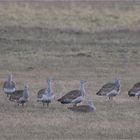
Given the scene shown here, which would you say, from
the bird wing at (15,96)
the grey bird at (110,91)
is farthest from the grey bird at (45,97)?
the grey bird at (110,91)

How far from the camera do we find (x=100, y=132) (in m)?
15.0

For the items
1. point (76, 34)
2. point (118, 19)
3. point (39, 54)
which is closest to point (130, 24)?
point (118, 19)

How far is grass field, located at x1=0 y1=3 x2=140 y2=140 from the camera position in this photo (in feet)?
50.8

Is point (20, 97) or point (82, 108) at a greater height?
point (20, 97)

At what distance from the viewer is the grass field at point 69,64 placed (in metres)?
15.5

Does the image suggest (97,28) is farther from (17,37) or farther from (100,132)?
(100,132)

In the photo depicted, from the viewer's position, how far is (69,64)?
27891 millimetres

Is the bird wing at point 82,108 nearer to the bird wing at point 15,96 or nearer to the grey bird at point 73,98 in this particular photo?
the grey bird at point 73,98

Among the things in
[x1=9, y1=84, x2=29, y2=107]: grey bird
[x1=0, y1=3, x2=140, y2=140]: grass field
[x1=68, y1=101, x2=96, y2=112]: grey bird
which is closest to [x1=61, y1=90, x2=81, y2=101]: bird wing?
[x1=0, y1=3, x2=140, y2=140]: grass field

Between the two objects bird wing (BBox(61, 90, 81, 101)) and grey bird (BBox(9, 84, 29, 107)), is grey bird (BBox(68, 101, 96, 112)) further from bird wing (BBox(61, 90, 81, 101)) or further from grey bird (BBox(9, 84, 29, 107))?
grey bird (BBox(9, 84, 29, 107))

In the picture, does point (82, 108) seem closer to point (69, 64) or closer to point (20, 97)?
point (20, 97)

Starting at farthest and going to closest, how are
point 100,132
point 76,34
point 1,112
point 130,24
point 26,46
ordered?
1. point 130,24
2. point 76,34
3. point 26,46
4. point 1,112
5. point 100,132

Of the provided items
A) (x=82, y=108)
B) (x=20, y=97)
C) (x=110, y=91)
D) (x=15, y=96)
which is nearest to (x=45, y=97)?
(x=20, y=97)

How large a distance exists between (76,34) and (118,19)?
885 centimetres
